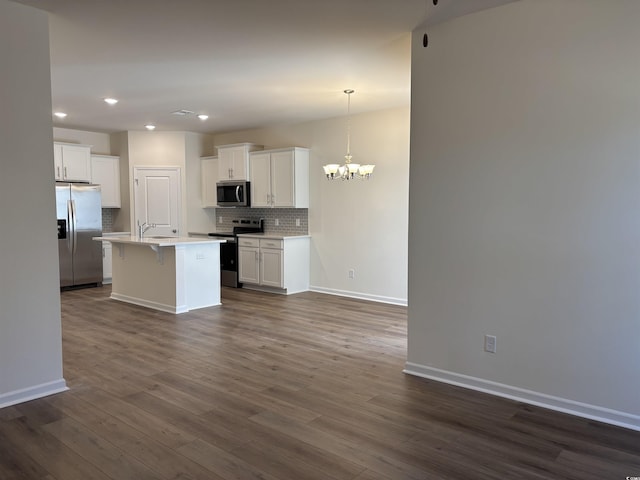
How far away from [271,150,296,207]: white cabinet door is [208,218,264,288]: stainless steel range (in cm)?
82

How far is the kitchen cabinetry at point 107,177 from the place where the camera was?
8234mm

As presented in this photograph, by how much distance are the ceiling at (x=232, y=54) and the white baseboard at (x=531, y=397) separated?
2.63 meters

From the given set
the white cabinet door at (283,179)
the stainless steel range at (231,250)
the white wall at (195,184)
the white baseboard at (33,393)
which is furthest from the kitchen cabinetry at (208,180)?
the white baseboard at (33,393)

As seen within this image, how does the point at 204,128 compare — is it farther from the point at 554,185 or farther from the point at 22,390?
the point at 554,185

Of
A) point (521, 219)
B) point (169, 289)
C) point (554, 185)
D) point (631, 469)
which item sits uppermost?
point (554, 185)

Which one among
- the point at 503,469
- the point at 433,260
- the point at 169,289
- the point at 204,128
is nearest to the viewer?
the point at 503,469

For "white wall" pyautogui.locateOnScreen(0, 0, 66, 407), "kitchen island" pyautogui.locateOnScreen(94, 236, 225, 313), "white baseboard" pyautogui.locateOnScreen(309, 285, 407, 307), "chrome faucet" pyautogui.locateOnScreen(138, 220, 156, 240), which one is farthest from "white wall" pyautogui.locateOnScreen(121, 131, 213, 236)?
"white wall" pyautogui.locateOnScreen(0, 0, 66, 407)

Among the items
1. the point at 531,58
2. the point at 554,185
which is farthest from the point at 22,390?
the point at 531,58

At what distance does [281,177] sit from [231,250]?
1.53 m

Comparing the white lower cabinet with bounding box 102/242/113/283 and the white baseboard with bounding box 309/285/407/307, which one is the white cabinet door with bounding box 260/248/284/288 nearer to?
the white baseboard with bounding box 309/285/407/307

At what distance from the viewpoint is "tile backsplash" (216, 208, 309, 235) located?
7.65 meters

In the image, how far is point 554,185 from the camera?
308 cm

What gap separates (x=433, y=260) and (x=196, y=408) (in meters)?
2.02

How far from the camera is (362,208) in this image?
22.5 ft
